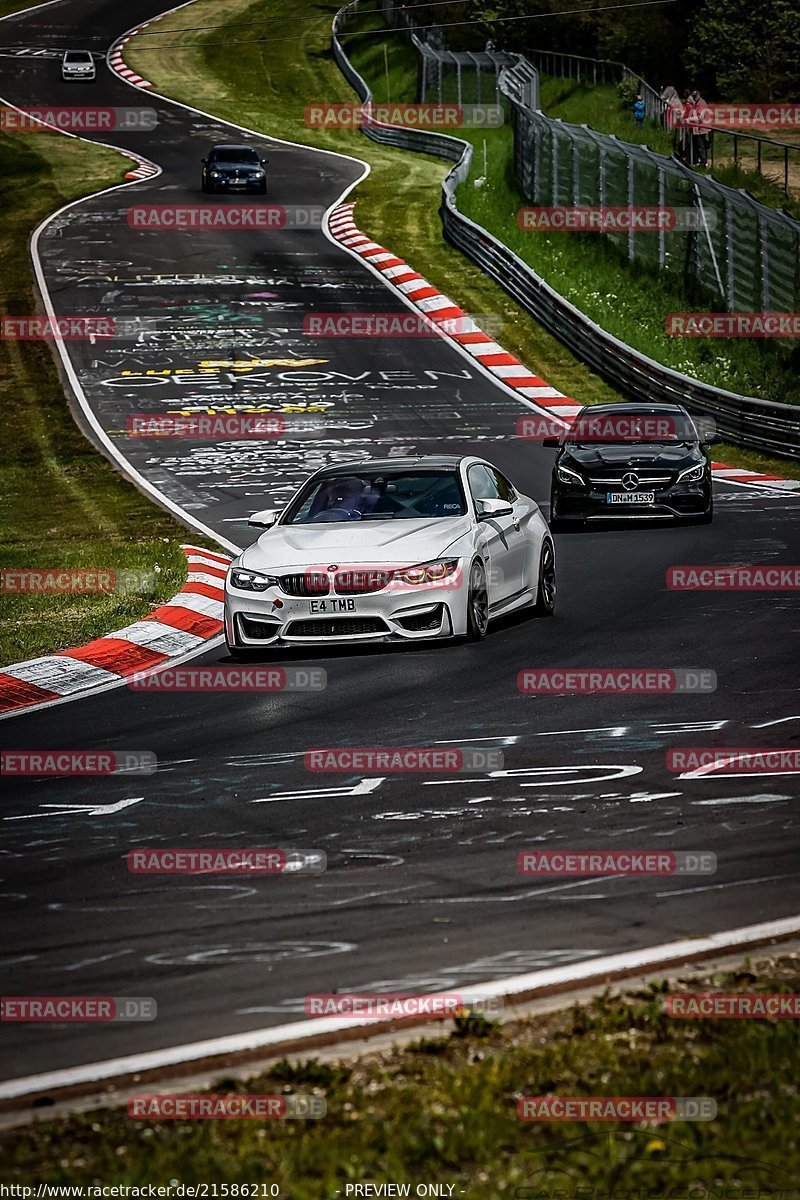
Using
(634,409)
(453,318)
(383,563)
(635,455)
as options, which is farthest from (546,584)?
(453,318)

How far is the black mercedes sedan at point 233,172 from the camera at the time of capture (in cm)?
4856

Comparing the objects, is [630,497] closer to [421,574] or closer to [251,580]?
[421,574]

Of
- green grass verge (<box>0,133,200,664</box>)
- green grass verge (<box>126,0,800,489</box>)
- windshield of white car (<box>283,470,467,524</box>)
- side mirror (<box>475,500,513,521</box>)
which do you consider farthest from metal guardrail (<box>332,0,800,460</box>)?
side mirror (<box>475,500,513,521</box>)

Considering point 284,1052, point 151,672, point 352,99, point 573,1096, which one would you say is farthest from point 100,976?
point 352,99

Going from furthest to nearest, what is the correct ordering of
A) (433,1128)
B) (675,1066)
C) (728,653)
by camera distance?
Result: (728,653)
(675,1066)
(433,1128)

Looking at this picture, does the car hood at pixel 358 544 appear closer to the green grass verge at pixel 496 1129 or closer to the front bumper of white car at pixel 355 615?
the front bumper of white car at pixel 355 615

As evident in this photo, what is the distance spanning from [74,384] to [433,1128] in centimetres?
2746

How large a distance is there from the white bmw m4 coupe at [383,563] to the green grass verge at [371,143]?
39.6ft

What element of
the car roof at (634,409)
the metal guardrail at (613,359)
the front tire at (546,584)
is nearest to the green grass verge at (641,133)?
the metal guardrail at (613,359)

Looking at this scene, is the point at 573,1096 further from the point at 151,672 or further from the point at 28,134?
the point at 28,134

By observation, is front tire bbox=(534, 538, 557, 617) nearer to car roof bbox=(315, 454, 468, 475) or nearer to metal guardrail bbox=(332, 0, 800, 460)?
car roof bbox=(315, 454, 468, 475)

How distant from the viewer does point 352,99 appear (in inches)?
2697

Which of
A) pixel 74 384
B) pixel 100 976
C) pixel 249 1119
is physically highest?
pixel 249 1119

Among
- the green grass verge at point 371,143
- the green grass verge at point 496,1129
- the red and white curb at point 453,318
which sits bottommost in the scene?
the red and white curb at point 453,318
